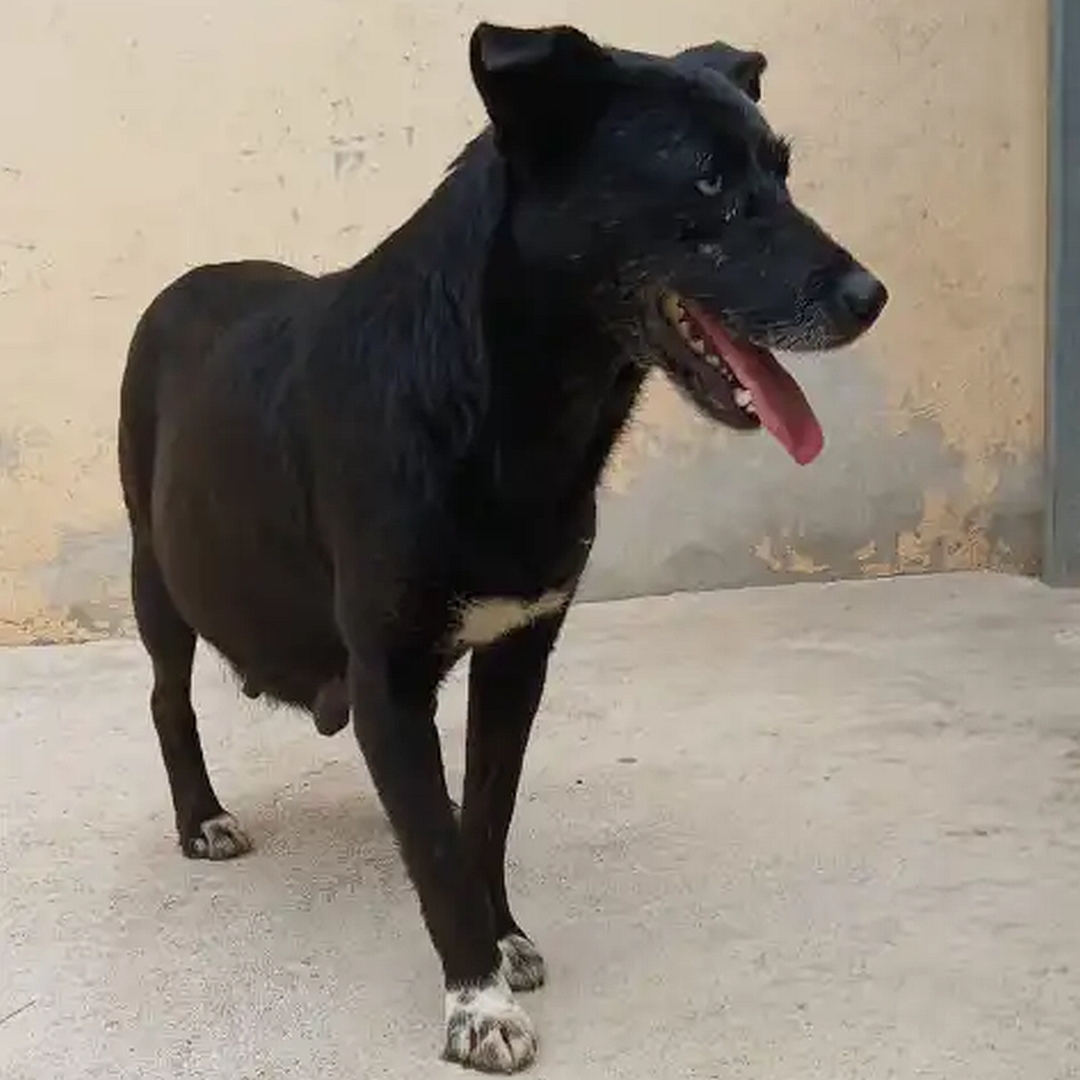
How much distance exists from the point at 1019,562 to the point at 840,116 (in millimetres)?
764

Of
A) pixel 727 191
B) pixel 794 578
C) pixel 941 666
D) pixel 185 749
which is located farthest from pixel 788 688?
pixel 727 191

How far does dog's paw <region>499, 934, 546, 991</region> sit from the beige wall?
1309mm

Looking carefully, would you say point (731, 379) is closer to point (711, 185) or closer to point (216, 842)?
point (711, 185)

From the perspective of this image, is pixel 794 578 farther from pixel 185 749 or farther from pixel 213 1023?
pixel 213 1023

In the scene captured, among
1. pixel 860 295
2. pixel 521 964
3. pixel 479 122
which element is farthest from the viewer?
pixel 479 122

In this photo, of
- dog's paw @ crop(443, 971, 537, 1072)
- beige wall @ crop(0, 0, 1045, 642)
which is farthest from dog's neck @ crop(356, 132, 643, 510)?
beige wall @ crop(0, 0, 1045, 642)

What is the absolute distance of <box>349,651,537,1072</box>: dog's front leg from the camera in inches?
57.9

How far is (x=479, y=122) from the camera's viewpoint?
2752mm

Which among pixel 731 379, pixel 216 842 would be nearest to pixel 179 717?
pixel 216 842

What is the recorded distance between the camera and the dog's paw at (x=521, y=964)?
62.3 inches

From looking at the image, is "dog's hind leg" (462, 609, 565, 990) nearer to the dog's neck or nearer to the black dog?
the black dog

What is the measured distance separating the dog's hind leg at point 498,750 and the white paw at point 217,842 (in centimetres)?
37

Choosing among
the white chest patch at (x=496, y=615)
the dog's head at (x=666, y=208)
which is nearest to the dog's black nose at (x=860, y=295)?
the dog's head at (x=666, y=208)

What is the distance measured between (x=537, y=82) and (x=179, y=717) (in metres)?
0.89
